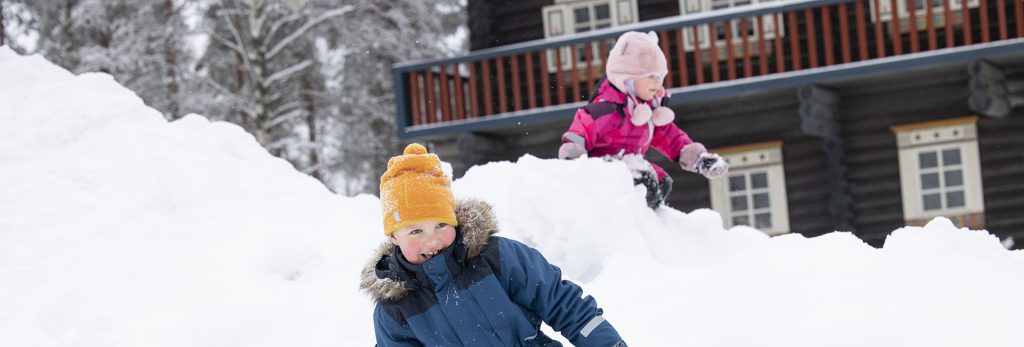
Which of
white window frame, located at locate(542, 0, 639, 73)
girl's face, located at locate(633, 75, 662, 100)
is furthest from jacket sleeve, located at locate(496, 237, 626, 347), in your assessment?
white window frame, located at locate(542, 0, 639, 73)

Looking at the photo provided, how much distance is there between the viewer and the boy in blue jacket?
2.44 m

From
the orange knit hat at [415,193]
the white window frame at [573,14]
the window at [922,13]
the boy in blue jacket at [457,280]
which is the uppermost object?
the white window frame at [573,14]

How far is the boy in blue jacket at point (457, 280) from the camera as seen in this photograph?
244 centimetres

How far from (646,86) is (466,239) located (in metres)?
2.58

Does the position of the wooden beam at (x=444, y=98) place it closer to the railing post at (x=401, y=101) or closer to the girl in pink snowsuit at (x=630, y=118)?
the railing post at (x=401, y=101)

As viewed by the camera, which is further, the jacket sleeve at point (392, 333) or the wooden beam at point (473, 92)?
the wooden beam at point (473, 92)

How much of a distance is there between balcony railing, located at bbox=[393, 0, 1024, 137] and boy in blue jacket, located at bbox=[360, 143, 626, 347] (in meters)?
6.57

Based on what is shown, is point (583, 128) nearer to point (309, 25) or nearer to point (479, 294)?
point (479, 294)

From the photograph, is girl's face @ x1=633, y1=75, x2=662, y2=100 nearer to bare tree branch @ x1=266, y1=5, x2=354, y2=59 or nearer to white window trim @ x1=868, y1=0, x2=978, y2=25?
white window trim @ x1=868, y1=0, x2=978, y2=25

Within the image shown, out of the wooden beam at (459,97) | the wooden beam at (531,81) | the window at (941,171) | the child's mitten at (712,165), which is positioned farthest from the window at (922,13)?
the child's mitten at (712,165)

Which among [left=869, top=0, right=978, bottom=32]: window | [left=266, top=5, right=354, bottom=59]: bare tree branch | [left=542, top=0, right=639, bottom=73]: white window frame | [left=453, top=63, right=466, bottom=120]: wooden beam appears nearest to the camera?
[left=869, top=0, right=978, bottom=32]: window

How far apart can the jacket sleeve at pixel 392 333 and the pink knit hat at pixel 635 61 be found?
2550 millimetres

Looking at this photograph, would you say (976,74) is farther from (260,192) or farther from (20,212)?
(20,212)

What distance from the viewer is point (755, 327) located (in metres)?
3.17
